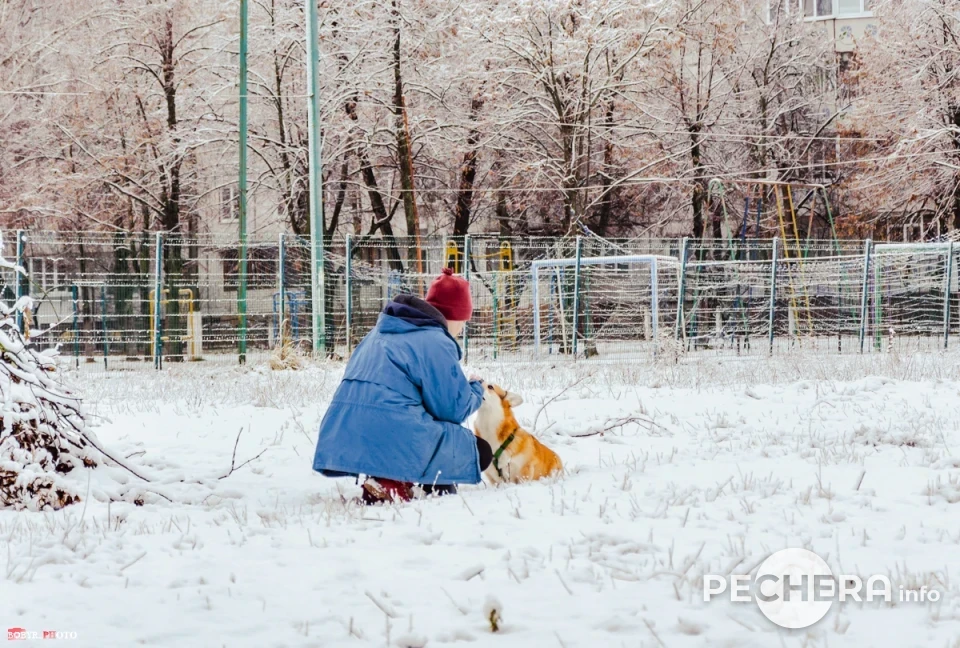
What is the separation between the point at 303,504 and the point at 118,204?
2380cm

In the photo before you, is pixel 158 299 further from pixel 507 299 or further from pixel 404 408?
pixel 404 408

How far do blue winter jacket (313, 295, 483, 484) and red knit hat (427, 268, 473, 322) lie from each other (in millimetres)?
198

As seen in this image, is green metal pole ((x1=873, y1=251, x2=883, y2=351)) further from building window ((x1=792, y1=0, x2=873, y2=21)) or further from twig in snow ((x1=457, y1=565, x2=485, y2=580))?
twig in snow ((x1=457, y1=565, x2=485, y2=580))

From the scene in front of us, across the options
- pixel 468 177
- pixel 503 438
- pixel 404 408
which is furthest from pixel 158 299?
pixel 404 408

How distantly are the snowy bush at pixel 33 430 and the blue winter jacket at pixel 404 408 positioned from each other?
159 cm

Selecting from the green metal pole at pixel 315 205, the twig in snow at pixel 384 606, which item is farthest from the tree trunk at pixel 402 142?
the twig in snow at pixel 384 606

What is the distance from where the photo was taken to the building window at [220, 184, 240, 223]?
88.9ft

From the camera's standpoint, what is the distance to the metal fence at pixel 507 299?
18875mm

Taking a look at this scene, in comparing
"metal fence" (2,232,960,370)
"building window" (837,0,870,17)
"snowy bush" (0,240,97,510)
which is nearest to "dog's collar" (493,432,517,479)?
"snowy bush" (0,240,97,510)

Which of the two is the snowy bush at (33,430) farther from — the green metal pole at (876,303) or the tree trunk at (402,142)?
the green metal pole at (876,303)

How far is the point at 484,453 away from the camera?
5766mm

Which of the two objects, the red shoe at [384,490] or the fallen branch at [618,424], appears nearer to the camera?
the red shoe at [384,490]

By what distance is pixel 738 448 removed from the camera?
22.3ft

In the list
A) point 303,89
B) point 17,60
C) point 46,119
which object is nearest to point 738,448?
point 303,89
